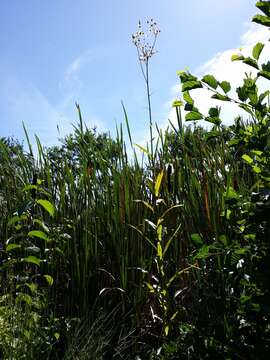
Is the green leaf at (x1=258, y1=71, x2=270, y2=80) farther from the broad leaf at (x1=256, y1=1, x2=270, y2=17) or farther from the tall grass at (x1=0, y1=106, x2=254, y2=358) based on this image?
the tall grass at (x1=0, y1=106, x2=254, y2=358)

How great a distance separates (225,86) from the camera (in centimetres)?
187

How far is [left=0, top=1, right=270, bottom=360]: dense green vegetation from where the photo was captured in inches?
72.1

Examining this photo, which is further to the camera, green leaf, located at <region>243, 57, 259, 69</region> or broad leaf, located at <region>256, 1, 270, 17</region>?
green leaf, located at <region>243, 57, 259, 69</region>

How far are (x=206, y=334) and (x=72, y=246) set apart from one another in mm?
1104

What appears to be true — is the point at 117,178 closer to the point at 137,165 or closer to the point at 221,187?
the point at 137,165

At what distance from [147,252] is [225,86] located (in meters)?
1.23

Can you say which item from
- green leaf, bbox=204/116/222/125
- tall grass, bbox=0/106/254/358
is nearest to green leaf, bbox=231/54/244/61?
green leaf, bbox=204/116/222/125

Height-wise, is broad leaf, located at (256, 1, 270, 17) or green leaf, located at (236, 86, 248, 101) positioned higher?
broad leaf, located at (256, 1, 270, 17)

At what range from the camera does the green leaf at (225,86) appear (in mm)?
1865

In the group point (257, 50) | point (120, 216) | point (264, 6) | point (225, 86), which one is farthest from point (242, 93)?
point (120, 216)

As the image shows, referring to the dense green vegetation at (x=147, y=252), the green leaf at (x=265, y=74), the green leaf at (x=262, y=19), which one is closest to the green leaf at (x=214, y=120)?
the dense green vegetation at (x=147, y=252)

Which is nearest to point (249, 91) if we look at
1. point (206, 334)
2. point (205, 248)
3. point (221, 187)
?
point (205, 248)

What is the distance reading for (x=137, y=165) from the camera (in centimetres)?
304

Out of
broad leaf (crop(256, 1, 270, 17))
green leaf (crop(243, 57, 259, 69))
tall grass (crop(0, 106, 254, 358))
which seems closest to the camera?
broad leaf (crop(256, 1, 270, 17))
